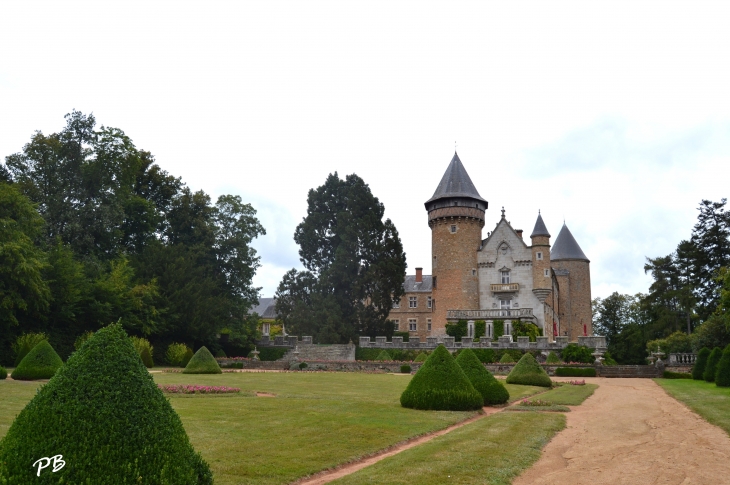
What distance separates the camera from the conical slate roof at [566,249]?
6344cm

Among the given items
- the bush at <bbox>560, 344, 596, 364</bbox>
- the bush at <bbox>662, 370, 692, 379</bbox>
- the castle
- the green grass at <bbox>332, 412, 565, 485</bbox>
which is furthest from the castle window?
the green grass at <bbox>332, 412, 565, 485</bbox>

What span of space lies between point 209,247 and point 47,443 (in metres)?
40.4

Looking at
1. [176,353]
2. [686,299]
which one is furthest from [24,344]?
[686,299]

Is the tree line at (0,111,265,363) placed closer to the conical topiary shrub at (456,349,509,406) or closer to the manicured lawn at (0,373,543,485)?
the manicured lawn at (0,373,543,485)

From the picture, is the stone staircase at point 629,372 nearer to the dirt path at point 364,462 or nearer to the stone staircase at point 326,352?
the stone staircase at point 326,352

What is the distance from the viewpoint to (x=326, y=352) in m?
42.5

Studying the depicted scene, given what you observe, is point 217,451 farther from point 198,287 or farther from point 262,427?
point 198,287

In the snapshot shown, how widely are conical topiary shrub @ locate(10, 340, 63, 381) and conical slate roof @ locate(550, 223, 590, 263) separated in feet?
176

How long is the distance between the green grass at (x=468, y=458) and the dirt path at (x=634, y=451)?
297 mm

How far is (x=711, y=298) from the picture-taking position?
48.2 metres

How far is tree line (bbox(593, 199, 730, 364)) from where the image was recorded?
4406 centimetres

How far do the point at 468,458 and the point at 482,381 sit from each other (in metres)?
8.51

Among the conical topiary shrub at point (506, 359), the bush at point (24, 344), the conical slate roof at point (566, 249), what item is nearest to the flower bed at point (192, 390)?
the bush at point (24, 344)

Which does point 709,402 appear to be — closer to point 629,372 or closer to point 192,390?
point 192,390
